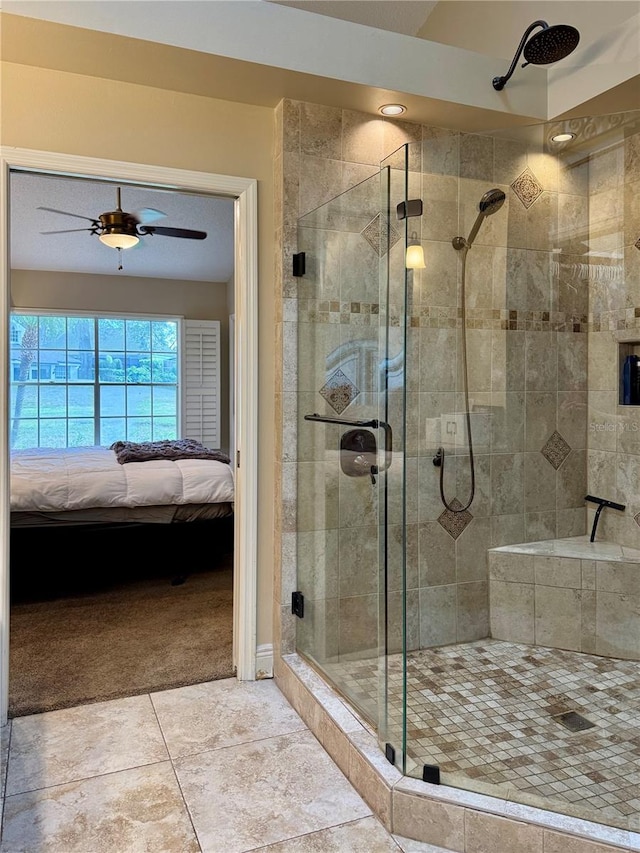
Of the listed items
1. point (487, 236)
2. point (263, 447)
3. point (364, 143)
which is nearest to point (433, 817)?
point (263, 447)

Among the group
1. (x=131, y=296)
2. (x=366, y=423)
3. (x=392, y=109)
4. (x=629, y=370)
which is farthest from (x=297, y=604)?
(x=131, y=296)

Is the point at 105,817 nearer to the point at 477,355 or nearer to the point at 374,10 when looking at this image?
the point at 477,355

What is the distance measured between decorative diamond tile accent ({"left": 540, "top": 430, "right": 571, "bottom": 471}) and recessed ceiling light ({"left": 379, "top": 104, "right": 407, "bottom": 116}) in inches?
61.5

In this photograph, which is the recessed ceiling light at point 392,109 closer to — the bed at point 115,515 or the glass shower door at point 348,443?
the glass shower door at point 348,443

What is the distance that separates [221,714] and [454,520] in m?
1.25

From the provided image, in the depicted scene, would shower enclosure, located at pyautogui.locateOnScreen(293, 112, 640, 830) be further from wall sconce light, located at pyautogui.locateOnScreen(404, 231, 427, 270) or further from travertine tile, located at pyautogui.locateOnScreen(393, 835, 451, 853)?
travertine tile, located at pyautogui.locateOnScreen(393, 835, 451, 853)

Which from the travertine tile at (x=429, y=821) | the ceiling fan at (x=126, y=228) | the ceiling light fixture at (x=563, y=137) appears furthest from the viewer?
the ceiling fan at (x=126, y=228)

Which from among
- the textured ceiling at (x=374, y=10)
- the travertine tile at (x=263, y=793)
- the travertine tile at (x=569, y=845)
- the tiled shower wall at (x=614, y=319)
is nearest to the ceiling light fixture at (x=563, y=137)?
the tiled shower wall at (x=614, y=319)

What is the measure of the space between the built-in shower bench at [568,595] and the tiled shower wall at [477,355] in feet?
0.21

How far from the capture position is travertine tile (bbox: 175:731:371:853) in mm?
1805

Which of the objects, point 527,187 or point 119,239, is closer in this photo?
point 527,187

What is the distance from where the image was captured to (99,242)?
6.05 m

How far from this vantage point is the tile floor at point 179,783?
1770 mm

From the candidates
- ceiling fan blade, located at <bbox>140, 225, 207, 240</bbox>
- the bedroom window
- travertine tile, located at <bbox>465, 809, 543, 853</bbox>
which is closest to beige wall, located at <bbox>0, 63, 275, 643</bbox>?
travertine tile, located at <bbox>465, 809, 543, 853</bbox>
